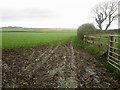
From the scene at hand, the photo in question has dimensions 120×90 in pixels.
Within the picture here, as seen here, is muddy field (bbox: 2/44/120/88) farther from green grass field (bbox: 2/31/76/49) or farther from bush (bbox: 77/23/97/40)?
bush (bbox: 77/23/97/40)

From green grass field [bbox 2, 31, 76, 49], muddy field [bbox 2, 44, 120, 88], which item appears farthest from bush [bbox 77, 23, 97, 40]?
muddy field [bbox 2, 44, 120, 88]

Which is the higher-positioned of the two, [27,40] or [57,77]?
[27,40]

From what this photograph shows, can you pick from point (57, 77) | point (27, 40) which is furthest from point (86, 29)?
point (57, 77)

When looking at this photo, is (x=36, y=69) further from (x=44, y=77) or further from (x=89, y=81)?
(x=89, y=81)

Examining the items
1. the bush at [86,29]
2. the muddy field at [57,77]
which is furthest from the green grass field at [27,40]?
the muddy field at [57,77]

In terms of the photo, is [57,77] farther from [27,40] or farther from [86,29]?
[27,40]

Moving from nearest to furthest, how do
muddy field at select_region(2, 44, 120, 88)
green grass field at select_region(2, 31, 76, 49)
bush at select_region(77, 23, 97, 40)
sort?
1. muddy field at select_region(2, 44, 120, 88)
2. green grass field at select_region(2, 31, 76, 49)
3. bush at select_region(77, 23, 97, 40)

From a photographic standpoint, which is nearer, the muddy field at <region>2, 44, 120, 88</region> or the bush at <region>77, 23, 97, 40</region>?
the muddy field at <region>2, 44, 120, 88</region>

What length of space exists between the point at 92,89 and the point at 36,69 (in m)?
3.33

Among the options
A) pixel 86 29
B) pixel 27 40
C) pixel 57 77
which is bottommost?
pixel 57 77

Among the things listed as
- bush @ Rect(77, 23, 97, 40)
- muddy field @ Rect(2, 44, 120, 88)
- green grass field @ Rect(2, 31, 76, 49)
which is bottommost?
muddy field @ Rect(2, 44, 120, 88)

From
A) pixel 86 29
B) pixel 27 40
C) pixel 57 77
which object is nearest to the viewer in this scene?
pixel 57 77

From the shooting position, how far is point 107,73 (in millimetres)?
8164

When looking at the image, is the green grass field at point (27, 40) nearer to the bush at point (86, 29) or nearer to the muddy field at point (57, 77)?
the bush at point (86, 29)
